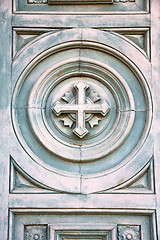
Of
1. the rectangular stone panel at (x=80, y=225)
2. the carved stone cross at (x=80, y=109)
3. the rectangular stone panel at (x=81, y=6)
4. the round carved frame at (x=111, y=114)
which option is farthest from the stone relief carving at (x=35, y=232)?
the rectangular stone panel at (x=81, y=6)

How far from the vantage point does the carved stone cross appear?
15.1 feet

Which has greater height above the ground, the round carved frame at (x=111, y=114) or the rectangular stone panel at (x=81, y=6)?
the rectangular stone panel at (x=81, y=6)

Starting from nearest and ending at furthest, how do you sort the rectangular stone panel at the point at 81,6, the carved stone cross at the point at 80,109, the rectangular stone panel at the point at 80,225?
1. the rectangular stone panel at the point at 80,225
2. the carved stone cross at the point at 80,109
3. the rectangular stone panel at the point at 81,6

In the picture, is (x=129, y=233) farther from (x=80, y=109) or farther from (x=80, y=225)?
(x=80, y=109)

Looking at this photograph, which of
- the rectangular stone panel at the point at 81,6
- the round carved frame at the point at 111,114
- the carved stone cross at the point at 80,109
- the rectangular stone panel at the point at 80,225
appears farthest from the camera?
the rectangular stone panel at the point at 81,6

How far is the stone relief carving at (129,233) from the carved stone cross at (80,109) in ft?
3.72

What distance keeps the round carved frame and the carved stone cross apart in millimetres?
153

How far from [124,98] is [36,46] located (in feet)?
3.98

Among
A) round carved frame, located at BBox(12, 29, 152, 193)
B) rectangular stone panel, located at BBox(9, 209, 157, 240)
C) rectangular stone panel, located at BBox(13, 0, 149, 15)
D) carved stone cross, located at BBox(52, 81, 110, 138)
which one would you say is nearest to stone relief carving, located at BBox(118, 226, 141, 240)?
rectangular stone panel, located at BBox(9, 209, 157, 240)

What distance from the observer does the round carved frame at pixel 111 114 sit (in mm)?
4461

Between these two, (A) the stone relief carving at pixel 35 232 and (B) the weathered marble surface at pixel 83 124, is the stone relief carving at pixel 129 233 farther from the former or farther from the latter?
(A) the stone relief carving at pixel 35 232

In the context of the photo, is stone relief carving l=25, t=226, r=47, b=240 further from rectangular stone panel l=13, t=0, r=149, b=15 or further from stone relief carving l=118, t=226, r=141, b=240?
rectangular stone panel l=13, t=0, r=149, b=15

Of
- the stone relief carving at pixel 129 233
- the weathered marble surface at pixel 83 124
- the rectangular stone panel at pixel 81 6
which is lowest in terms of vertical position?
the stone relief carving at pixel 129 233

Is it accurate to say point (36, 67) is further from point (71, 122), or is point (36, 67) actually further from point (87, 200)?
point (87, 200)
